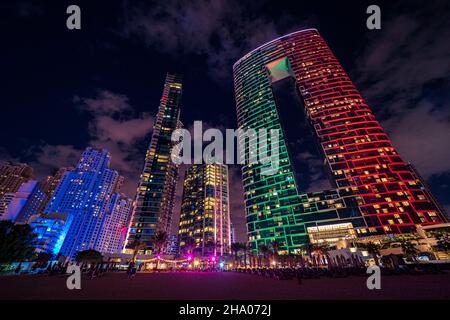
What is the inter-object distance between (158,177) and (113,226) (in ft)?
321

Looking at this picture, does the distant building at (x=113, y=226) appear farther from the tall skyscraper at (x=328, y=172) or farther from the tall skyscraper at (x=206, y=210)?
the tall skyscraper at (x=328, y=172)

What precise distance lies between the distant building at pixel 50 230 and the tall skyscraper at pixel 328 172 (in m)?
97.9

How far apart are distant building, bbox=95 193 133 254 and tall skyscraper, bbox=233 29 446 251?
121 meters

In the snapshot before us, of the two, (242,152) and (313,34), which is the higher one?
(313,34)

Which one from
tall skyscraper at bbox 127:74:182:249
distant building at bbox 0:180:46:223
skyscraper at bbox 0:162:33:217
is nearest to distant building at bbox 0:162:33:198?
skyscraper at bbox 0:162:33:217

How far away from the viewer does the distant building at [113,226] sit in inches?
6378

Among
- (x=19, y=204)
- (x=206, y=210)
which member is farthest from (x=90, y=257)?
(x=206, y=210)

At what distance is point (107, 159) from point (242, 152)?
12577 centimetres

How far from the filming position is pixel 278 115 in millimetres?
124062

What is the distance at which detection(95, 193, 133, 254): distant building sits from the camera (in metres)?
162

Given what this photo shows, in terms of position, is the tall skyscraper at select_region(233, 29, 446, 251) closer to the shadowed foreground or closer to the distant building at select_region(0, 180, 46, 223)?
the shadowed foreground

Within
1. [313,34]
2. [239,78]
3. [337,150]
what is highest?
[313,34]
